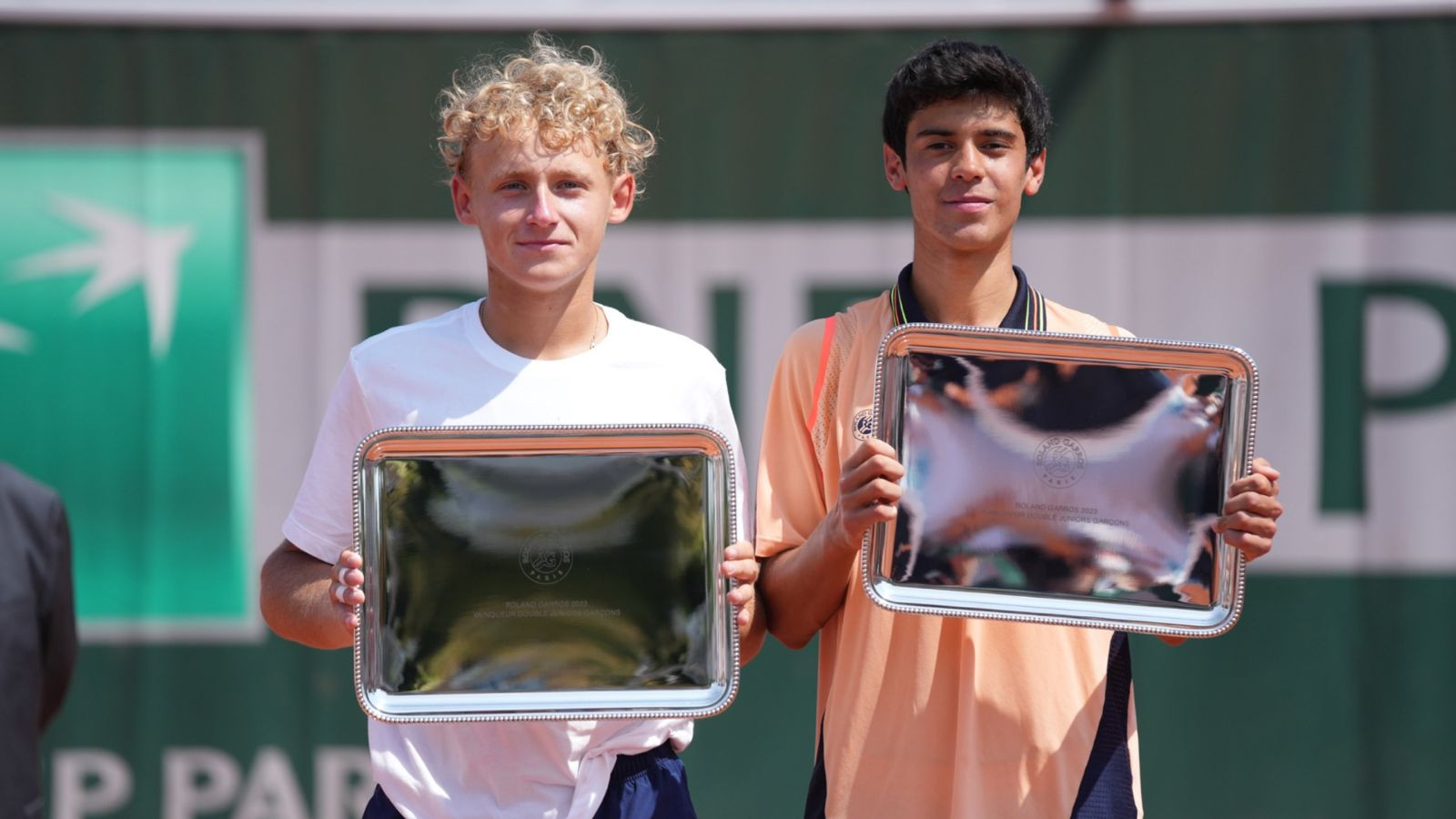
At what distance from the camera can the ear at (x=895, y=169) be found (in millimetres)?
2242

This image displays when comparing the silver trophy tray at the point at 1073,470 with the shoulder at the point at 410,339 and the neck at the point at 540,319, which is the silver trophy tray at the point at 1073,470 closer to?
the neck at the point at 540,319

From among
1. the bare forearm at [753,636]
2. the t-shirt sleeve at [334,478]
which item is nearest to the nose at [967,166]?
the bare forearm at [753,636]

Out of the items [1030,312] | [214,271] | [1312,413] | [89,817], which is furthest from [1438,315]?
[89,817]

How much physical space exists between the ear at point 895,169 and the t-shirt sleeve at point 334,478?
912 millimetres

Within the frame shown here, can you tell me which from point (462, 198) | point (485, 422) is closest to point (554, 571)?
point (485, 422)

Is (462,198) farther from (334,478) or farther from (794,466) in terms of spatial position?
(794,466)

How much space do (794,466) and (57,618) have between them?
4.61 feet

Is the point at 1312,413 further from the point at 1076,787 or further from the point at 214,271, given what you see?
the point at 214,271

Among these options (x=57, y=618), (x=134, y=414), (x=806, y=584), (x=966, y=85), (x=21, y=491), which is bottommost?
(x=57, y=618)

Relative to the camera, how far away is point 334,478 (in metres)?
2.11

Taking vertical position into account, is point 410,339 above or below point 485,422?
above

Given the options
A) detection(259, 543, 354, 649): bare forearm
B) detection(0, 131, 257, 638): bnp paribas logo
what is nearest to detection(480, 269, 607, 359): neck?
detection(259, 543, 354, 649): bare forearm

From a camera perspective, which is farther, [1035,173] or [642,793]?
[1035,173]

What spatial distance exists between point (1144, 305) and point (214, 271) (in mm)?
2735
